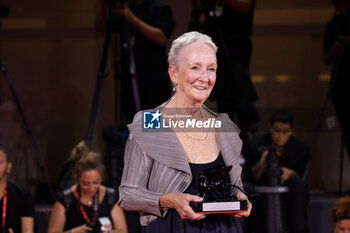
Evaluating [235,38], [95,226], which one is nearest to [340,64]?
[235,38]

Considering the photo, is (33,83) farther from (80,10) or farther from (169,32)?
(169,32)

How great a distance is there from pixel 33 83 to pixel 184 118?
3.29 m

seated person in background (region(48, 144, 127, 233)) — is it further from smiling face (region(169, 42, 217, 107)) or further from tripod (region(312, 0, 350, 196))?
smiling face (region(169, 42, 217, 107))

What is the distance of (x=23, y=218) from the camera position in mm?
2820

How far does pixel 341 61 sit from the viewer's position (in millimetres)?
3336

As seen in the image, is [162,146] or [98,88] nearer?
[162,146]

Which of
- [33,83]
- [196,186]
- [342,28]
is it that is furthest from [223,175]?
[33,83]

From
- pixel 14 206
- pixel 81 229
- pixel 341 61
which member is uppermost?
pixel 341 61

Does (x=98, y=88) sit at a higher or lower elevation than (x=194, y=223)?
higher

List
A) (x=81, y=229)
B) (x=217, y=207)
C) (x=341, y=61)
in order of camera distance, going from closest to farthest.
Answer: (x=217, y=207), (x=81, y=229), (x=341, y=61)

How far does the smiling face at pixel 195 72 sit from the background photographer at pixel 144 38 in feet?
4.25

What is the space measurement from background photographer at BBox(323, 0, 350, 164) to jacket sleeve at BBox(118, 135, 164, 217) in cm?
224

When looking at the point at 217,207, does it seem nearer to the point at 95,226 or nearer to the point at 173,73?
the point at 173,73

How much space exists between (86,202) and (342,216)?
1.29 meters
